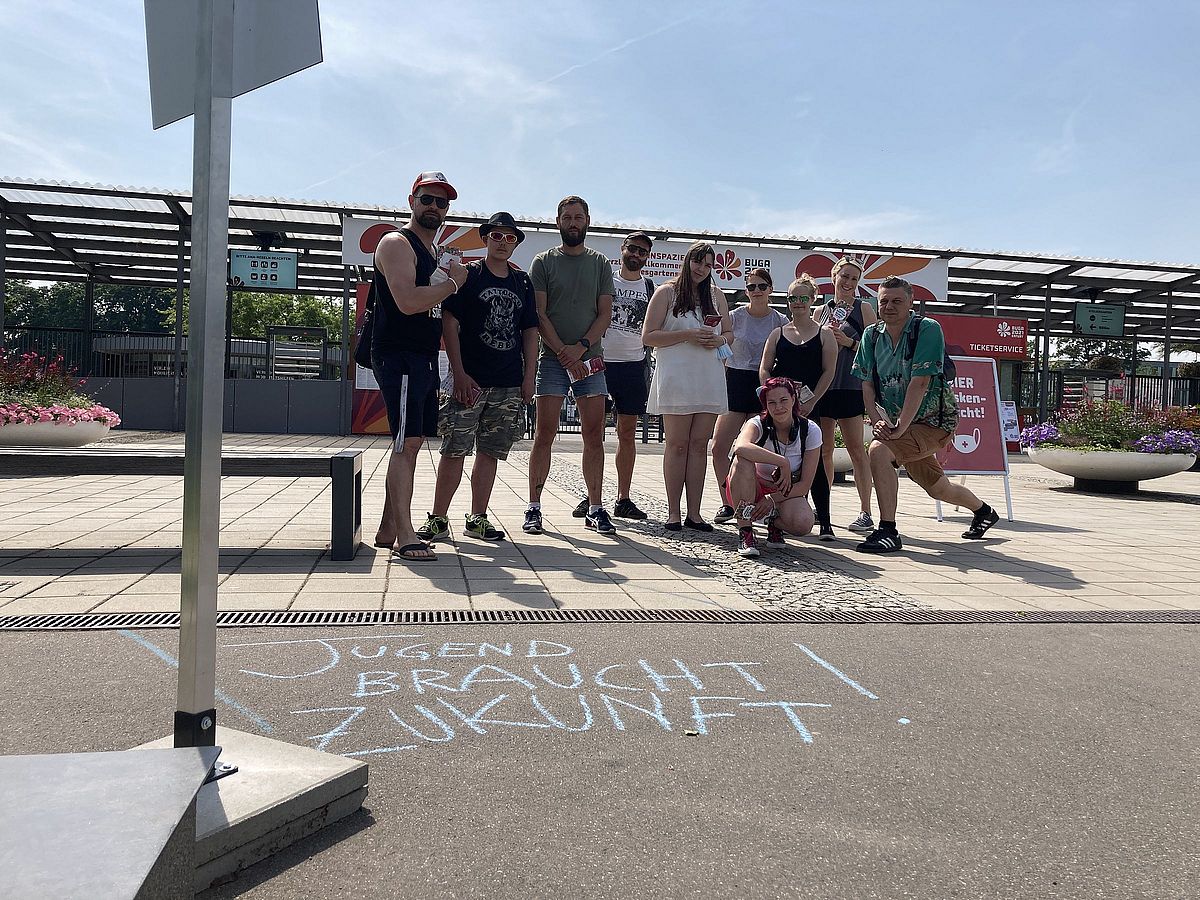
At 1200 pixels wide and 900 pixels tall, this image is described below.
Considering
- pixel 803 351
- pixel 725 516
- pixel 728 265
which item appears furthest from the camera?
pixel 728 265

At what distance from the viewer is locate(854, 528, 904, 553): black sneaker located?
570cm

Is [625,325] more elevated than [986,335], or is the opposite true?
[986,335]

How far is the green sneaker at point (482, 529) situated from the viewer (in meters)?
5.63

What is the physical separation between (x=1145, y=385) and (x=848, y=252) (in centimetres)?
1123

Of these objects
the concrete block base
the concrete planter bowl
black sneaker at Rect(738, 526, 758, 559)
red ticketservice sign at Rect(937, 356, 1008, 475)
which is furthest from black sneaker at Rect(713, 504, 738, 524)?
the concrete planter bowl

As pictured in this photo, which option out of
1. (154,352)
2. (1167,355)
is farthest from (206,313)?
(1167,355)

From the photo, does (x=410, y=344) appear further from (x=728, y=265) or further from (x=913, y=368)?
(x=728, y=265)

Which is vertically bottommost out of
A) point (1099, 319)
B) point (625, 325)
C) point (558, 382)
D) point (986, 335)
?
point (558, 382)

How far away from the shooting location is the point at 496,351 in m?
5.33

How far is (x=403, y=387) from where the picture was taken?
477 centimetres

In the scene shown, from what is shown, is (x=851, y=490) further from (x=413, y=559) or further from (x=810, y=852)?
(x=810, y=852)

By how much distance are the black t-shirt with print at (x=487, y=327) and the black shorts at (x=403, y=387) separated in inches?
21.1

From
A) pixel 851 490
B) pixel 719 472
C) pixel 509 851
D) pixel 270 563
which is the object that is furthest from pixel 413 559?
pixel 851 490

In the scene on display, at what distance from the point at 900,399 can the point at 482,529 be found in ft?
9.05
